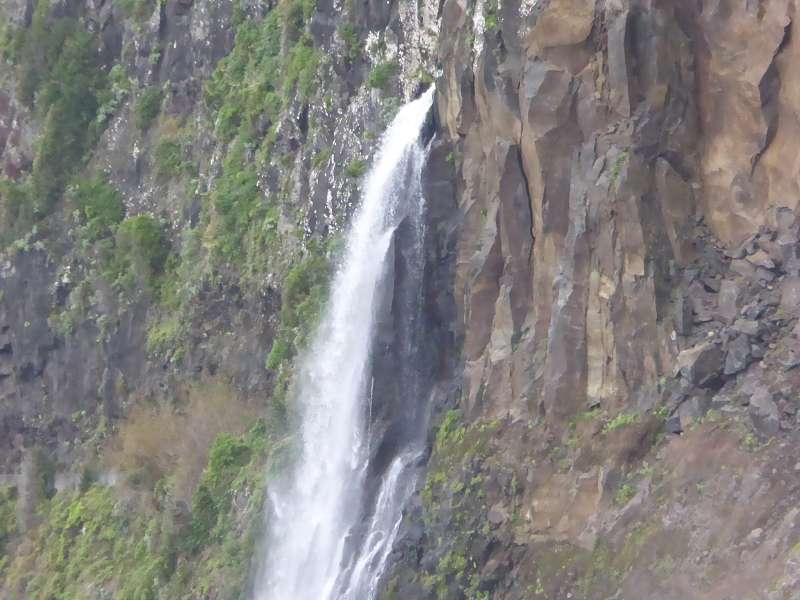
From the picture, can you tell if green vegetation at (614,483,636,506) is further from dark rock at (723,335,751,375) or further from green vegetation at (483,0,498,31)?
green vegetation at (483,0,498,31)

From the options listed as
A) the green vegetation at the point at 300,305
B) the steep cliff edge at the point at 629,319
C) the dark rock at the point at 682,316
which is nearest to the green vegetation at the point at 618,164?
the steep cliff edge at the point at 629,319

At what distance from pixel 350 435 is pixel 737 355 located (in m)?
11.7

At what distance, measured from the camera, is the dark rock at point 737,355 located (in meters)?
22.0

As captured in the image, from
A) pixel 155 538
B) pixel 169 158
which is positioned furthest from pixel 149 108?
pixel 155 538

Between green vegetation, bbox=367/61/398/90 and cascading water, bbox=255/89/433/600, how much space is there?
1224mm

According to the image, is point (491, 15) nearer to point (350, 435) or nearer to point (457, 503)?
point (350, 435)

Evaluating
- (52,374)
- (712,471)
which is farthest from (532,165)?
(52,374)

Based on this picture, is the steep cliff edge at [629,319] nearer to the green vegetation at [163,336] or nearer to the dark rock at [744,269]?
the dark rock at [744,269]

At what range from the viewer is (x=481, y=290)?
28609 mm

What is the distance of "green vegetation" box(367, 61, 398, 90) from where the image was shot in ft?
111

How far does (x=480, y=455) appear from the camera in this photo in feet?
88.7

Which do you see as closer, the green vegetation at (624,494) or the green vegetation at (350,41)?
the green vegetation at (624,494)

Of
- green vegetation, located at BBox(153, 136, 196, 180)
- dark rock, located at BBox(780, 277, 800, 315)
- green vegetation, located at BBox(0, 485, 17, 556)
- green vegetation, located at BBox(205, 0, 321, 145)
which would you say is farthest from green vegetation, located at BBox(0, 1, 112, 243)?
dark rock, located at BBox(780, 277, 800, 315)

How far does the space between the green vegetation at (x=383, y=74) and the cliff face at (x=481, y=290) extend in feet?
0.16
